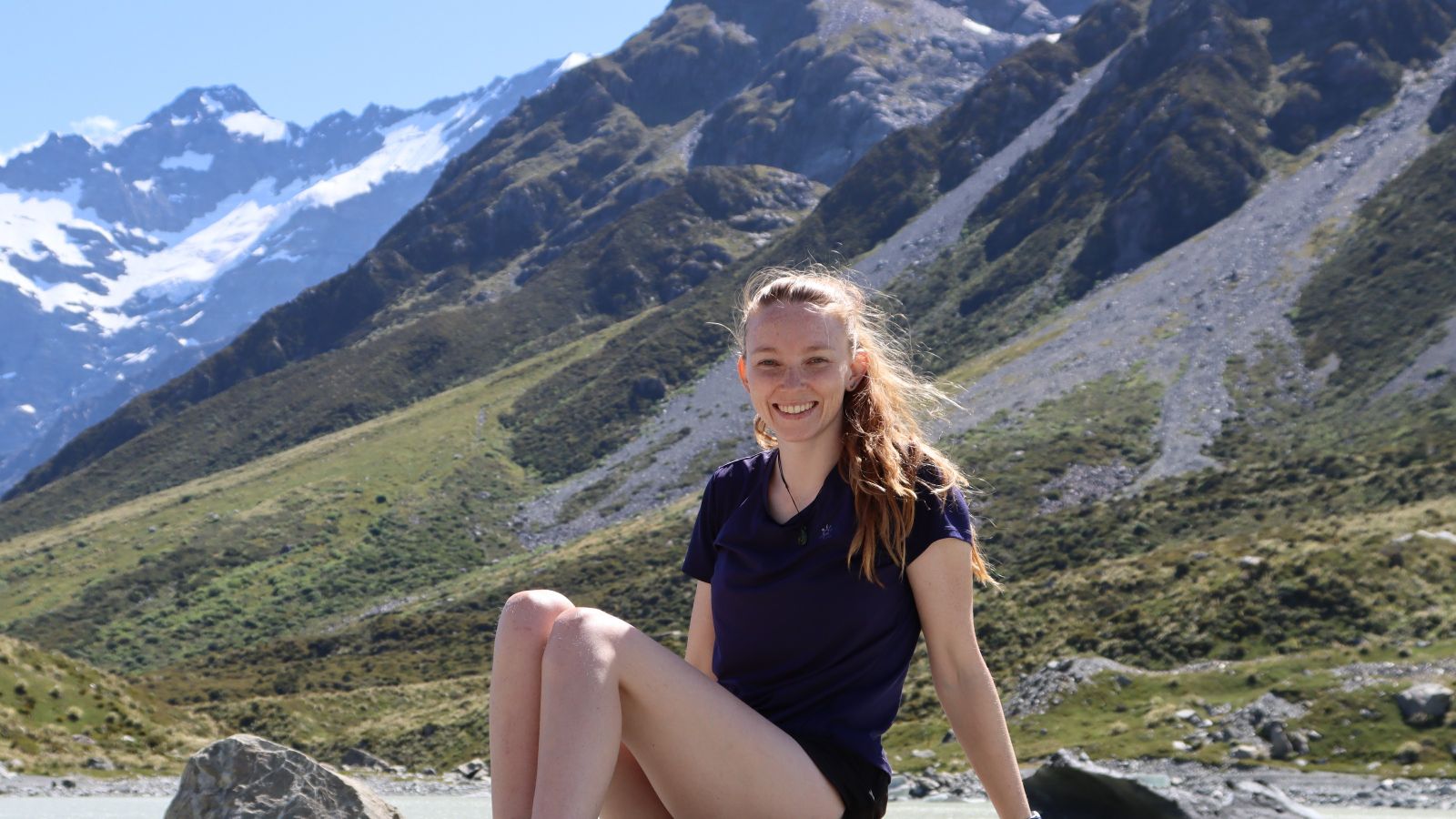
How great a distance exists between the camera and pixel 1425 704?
101 feet

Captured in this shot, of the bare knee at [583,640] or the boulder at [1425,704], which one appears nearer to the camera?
the bare knee at [583,640]

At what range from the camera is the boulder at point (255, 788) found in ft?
25.9

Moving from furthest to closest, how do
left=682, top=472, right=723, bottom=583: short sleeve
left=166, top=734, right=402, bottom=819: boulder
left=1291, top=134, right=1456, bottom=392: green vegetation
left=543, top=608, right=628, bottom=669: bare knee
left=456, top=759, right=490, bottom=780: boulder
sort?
left=1291, top=134, right=1456, bottom=392: green vegetation
left=456, top=759, right=490, bottom=780: boulder
left=166, top=734, right=402, bottom=819: boulder
left=682, top=472, right=723, bottom=583: short sleeve
left=543, top=608, right=628, bottom=669: bare knee

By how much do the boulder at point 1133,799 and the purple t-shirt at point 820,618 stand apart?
707 cm

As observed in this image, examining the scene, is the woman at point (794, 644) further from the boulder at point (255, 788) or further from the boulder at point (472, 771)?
the boulder at point (472, 771)

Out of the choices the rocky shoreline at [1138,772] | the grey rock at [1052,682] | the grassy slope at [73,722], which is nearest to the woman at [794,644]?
the rocky shoreline at [1138,772]

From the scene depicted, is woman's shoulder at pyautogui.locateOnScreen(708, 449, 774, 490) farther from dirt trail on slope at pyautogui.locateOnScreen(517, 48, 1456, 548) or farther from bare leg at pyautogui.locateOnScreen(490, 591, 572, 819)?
dirt trail on slope at pyautogui.locateOnScreen(517, 48, 1456, 548)

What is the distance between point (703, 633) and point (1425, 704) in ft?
99.3

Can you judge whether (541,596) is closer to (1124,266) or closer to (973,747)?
(973,747)

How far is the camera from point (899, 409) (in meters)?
6.17

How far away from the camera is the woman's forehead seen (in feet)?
19.6

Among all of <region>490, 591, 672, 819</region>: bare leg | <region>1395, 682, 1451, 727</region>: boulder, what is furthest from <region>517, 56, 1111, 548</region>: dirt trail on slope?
<region>490, 591, 672, 819</region>: bare leg

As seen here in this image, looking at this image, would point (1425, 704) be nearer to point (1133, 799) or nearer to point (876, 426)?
point (1133, 799)

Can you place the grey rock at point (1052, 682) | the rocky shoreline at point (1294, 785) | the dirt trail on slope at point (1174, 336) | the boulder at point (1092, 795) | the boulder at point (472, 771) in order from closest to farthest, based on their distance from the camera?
the boulder at point (1092, 795)
the rocky shoreline at point (1294, 785)
the boulder at point (472, 771)
the grey rock at point (1052, 682)
the dirt trail on slope at point (1174, 336)
